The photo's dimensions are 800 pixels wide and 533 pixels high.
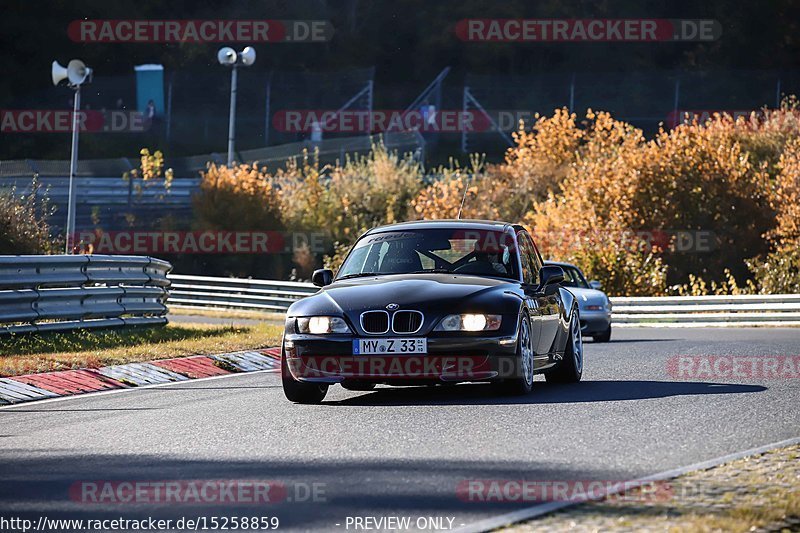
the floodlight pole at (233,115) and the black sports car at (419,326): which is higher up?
the floodlight pole at (233,115)

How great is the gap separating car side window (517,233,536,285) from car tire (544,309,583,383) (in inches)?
32.4

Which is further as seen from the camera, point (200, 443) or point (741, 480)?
point (200, 443)

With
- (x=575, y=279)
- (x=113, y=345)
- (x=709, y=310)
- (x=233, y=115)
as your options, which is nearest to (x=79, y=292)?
(x=113, y=345)

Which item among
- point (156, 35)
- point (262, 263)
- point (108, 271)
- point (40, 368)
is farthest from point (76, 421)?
point (156, 35)

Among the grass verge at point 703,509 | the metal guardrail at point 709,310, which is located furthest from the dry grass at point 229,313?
the grass verge at point 703,509

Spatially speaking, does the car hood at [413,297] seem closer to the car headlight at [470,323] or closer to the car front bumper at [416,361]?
the car headlight at [470,323]

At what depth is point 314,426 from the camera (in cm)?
1056

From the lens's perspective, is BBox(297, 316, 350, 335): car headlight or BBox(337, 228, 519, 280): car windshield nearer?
BBox(297, 316, 350, 335): car headlight

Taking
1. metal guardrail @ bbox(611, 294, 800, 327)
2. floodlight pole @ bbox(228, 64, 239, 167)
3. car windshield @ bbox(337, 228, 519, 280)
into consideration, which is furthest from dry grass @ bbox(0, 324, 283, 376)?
floodlight pole @ bbox(228, 64, 239, 167)

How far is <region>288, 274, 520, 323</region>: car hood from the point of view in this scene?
39.1 feet

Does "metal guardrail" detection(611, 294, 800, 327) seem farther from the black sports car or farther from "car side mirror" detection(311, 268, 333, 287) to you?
"car side mirror" detection(311, 268, 333, 287)

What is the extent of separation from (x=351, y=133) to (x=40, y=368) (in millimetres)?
50775

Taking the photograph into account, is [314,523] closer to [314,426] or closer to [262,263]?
[314,426]

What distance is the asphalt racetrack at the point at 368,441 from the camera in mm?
7277
